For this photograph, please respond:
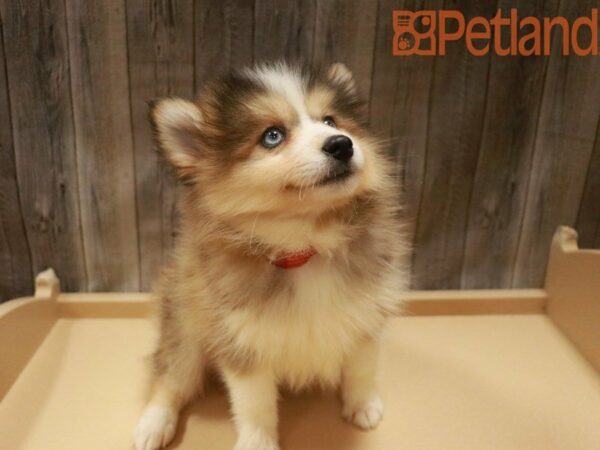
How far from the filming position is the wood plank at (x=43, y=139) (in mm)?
1495

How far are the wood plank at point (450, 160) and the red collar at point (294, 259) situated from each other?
29.1 inches

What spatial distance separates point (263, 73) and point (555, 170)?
108 cm

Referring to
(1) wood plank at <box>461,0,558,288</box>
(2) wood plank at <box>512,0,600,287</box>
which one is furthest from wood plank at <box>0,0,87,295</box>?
(2) wood plank at <box>512,0,600,287</box>

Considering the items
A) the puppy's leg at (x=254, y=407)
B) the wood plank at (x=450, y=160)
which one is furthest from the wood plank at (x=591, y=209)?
the puppy's leg at (x=254, y=407)

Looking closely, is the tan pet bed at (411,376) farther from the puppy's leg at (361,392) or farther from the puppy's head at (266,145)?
the puppy's head at (266,145)

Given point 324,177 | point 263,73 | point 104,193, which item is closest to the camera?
point 324,177

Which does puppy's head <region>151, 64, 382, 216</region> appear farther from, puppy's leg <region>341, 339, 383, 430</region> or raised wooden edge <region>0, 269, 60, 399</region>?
raised wooden edge <region>0, 269, 60, 399</region>

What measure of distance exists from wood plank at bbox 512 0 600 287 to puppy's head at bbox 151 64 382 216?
802mm

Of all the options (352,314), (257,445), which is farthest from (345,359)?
(257,445)

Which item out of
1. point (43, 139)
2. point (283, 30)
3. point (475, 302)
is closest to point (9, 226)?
point (43, 139)

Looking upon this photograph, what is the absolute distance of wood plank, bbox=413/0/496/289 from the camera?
159cm

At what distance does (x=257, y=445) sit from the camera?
120 cm

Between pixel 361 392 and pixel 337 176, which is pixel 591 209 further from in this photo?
pixel 337 176

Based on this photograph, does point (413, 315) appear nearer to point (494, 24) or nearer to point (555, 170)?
point (555, 170)
